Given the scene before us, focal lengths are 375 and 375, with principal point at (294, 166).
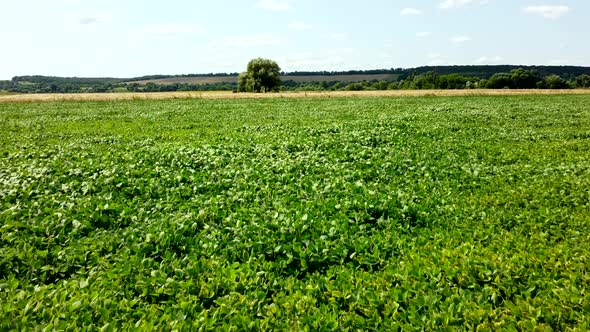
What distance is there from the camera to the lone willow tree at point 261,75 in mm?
99750

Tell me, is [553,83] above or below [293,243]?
above

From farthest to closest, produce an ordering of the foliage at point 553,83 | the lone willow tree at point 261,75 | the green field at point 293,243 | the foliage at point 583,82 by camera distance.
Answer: the lone willow tree at point 261,75, the foliage at point 583,82, the foliage at point 553,83, the green field at point 293,243

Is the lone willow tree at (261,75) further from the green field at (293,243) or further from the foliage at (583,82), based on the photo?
the green field at (293,243)

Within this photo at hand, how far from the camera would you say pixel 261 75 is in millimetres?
99625

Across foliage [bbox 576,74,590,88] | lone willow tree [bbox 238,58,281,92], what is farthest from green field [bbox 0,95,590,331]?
foliage [bbox 576,74,590,88]

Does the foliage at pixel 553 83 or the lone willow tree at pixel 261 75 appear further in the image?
the lone willow tree at pixel 261 75

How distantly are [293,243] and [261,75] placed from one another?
9696 centimetres

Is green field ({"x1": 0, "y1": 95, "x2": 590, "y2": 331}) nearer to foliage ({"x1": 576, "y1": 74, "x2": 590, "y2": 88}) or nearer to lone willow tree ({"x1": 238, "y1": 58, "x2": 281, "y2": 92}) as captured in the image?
lone willow tree ({"x1": 238, "y1": 58, "x2": 281, "y2": 92})

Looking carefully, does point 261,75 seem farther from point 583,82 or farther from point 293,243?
point 293,243

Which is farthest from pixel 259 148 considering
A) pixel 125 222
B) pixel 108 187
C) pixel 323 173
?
pixel 125 222

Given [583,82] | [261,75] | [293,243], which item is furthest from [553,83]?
[293,243]

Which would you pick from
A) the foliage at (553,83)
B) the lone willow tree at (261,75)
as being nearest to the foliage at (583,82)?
the foliage at (553,83)

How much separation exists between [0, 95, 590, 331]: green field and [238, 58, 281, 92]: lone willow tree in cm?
8946

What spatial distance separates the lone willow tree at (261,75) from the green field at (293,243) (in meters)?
89.5
